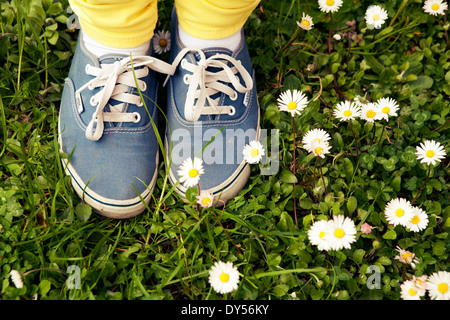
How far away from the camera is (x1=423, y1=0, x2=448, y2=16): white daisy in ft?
5.42

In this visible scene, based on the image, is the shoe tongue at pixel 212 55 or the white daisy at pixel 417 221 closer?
the white daisy at pixel 417 221

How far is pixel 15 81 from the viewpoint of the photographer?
1.51 meters

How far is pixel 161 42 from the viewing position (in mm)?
1591

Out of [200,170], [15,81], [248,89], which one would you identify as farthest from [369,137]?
[15,81]

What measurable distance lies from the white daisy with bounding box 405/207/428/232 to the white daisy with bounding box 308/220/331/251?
0.29 metres

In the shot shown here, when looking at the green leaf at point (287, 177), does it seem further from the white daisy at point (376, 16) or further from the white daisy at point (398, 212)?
the white daisy at point (376, 16)

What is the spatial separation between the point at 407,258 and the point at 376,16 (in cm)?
99

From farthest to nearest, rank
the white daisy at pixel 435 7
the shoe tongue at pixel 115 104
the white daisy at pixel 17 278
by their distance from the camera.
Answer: the white daisy at pixel 435 7, the shoe tongue at pixel 115 104, the white daisy at pixel 17 278

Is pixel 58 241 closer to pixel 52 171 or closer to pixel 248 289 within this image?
pixel 52 171

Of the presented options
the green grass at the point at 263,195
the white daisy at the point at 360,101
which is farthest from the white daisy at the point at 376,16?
the white daisy at the point at 360,101

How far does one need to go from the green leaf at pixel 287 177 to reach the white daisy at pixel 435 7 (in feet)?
3.22

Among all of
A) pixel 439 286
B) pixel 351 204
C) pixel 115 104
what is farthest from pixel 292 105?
pixel 439 286

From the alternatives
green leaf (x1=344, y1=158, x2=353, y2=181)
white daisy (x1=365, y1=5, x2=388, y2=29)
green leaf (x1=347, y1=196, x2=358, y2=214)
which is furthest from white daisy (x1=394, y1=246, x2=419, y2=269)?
white daisy (x1=365, y1=5, x2=388, y2=29)

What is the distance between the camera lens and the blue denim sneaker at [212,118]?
130 cm
